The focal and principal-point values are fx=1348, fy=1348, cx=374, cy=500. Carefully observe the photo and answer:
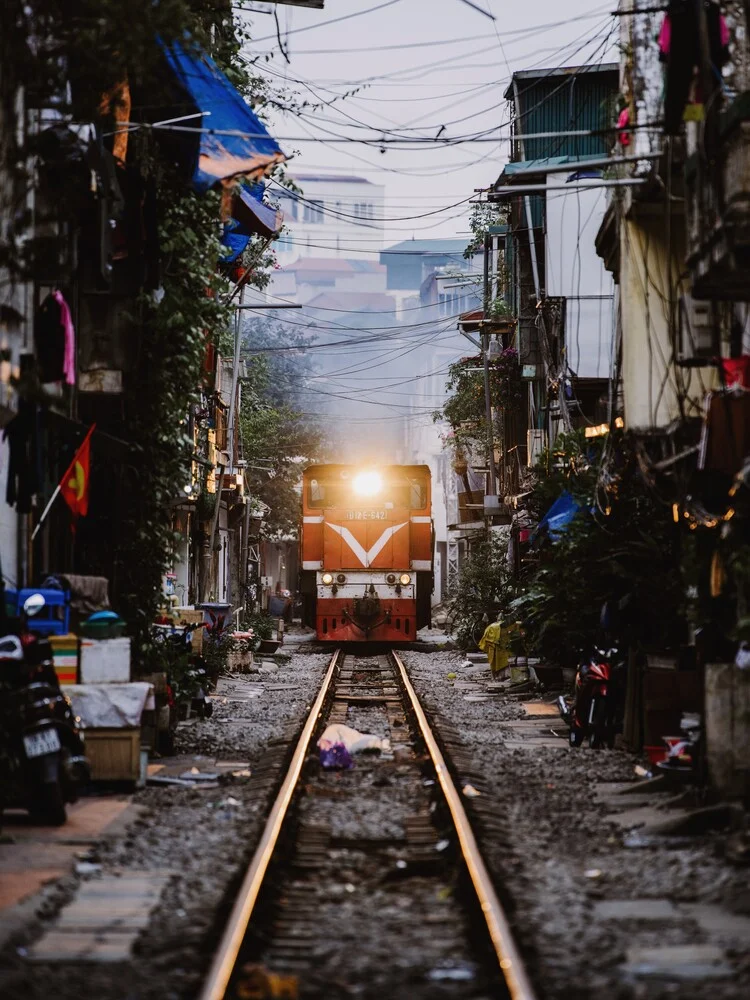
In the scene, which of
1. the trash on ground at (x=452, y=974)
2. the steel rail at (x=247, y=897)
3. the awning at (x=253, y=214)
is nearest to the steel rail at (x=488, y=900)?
the trash on ground at (x=452, y=974)

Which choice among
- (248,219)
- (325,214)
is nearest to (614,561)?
(248,219)

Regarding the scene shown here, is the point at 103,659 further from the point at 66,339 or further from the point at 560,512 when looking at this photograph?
the point at 560,512

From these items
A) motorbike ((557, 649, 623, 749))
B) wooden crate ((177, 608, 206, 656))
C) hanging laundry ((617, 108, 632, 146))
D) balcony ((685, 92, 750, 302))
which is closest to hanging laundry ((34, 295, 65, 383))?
balcony ((685, 92, 750, 302))

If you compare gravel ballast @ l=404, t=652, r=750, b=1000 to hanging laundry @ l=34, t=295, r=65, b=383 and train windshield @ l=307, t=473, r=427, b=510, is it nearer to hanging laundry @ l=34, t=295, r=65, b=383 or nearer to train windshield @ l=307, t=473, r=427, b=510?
hanging laundry @ l=34, t=295, r=65, b=383

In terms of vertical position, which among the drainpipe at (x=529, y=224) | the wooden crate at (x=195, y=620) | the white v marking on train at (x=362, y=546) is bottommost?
the wooden crate at (x=195, y=620)

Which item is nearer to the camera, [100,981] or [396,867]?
[100,981]

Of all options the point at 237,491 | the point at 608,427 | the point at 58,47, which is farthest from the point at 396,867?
the point at 237,491

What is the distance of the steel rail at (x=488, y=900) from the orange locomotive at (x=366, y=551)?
49.4 ft

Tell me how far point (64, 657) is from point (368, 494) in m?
17.5

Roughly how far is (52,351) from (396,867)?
5670 millimetres

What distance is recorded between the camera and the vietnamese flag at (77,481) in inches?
460

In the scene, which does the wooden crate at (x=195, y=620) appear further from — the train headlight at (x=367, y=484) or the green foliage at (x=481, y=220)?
the green foliage at (x=481, y=220)

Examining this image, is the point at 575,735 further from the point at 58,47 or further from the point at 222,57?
the point at 222,57

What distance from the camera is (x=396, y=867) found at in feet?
24.5
